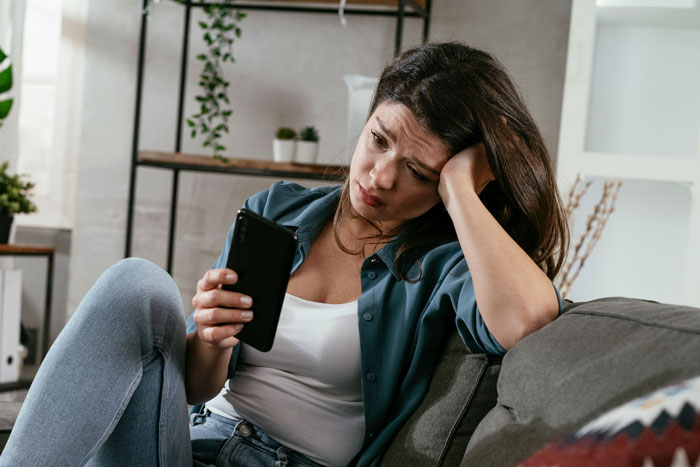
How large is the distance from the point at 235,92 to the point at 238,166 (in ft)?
1.37

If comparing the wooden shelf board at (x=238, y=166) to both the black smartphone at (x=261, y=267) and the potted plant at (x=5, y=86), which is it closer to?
the potted plant at (x=5, y=86)

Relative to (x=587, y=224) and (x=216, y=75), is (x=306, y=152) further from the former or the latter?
(x=587, y=224)

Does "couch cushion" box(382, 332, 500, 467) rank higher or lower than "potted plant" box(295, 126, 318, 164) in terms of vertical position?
lower

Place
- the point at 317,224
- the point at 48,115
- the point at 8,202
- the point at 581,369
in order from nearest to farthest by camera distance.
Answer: the point at 581,369 < the point at 317,224 < the point at 8,202 < the point at 48,115

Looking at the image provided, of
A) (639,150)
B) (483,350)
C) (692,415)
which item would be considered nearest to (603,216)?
(639,150)

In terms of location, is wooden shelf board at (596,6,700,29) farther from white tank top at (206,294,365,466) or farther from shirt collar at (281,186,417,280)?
white tank top at (206,294,365,466)

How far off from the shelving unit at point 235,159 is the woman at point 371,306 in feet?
3.55

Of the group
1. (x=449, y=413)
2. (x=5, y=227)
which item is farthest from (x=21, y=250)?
(x=449, y=413)

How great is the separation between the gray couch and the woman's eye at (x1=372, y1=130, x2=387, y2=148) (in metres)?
0.30

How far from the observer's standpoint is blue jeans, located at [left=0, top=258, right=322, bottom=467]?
89 cm

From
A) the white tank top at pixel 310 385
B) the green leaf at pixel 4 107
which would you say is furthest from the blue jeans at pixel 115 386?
the green leaf at pixel 4 107

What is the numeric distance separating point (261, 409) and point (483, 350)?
0.34 meters

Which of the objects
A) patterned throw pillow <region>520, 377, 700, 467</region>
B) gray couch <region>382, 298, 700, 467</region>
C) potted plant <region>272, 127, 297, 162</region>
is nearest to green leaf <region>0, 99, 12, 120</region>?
potted plant <region>272, 127, 297, 162</region>

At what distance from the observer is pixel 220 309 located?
0.98m
